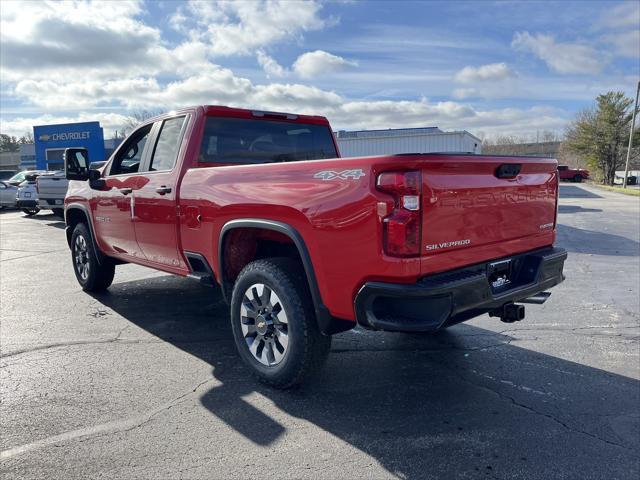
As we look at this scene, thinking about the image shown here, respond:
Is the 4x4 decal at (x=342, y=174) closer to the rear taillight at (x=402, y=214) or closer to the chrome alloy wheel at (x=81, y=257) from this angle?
the rear taillight at (x=402, y=214)

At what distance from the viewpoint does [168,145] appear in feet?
14.9

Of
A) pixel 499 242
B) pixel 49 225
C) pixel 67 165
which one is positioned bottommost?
pixel 49 225

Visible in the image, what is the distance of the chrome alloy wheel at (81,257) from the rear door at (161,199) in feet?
5.71

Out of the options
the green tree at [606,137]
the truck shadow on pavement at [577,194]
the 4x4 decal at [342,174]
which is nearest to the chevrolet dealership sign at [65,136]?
the truck shadow on pavement at [577,194]

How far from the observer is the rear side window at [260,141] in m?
4.37

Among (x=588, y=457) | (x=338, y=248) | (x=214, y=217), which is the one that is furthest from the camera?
(x=214, y=217)

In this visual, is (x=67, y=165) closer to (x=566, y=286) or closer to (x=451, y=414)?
(x=451, y=414)

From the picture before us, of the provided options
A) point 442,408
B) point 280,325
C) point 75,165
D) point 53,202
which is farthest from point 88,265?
point 53,202

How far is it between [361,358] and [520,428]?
1411 millimetres

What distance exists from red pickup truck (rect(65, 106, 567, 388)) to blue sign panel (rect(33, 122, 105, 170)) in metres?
23.3

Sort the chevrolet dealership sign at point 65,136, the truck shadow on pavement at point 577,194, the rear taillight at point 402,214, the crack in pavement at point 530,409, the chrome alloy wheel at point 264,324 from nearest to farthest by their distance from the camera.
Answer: the rear taillight at point 402,214 < the crack in pavement at point 530,409 < the chrome alloy wheel at point 264,324 < the truck shadow on pavement at point 577,194 < the chevrolet dealership sign at point 65,136

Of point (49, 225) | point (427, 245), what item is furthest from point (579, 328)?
point (49, 225)

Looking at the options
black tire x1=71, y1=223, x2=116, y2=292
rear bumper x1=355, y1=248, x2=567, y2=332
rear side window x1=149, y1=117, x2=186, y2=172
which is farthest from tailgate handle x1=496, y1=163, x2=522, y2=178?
black tire x1=71, y1=223, x2=116, y2=292

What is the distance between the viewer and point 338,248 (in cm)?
289
